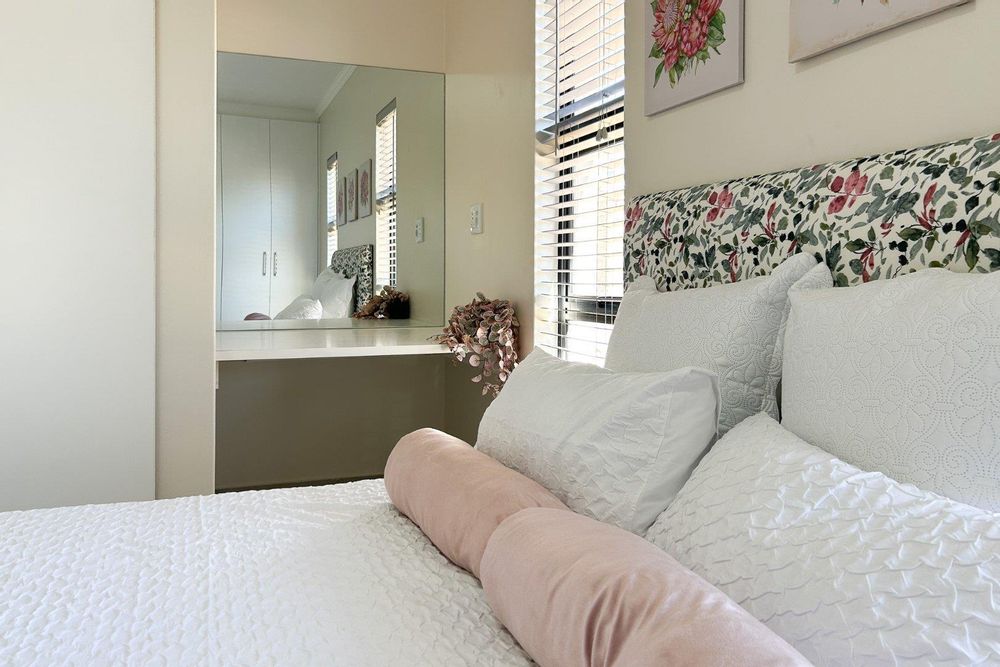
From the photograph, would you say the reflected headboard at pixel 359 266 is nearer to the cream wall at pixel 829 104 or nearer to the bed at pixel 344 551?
the cream wall at pixel 829 104

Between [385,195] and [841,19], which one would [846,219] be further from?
[385,195]

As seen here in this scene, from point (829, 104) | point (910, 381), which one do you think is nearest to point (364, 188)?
point (829, 104)

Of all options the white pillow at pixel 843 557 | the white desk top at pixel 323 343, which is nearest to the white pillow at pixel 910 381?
the white pillow at pixel 843 557

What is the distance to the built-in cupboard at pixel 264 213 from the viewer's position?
3.00m

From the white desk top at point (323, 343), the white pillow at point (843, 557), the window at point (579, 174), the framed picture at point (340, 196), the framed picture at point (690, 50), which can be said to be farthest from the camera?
the framed picture at point (340, 196)

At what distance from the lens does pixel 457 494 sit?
1181 millimetres

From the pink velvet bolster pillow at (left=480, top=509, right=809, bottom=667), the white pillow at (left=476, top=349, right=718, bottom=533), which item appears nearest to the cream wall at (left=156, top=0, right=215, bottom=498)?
the white pillow at (left=476, top=349, right=718, bottom=533)

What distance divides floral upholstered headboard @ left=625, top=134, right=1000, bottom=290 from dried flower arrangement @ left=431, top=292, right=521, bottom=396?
864 millimetres

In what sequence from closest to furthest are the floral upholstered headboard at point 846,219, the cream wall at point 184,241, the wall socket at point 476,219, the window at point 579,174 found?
the floral upholstered headboard at point 846,219, the window at point 579,174, the cream wall at point 184,241, the wall socket at point 476,219

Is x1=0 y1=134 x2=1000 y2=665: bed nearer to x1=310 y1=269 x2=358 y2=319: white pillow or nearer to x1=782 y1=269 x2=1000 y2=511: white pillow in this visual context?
x1=782 y1=269 x2=1000 y2=511: white pillow

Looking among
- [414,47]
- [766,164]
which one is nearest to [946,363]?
[766,164]

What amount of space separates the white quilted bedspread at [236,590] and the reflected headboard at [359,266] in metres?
1.81

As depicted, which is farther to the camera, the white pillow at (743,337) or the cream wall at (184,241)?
the cream wall at (184,241)

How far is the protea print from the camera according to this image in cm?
163
